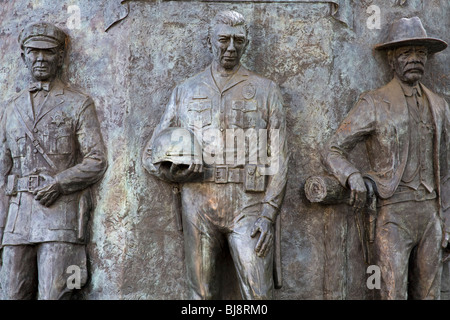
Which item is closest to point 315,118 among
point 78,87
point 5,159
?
point 78,87

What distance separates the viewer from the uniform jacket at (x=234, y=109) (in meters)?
10.4

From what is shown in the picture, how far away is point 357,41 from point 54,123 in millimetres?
3553

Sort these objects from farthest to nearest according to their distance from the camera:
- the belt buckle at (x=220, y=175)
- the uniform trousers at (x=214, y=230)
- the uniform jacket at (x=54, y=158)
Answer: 1. the uniform jacket at (x=54, y=158)
2. the belt buckle at (x=220, y=175)
3. the uniform trousers at (x=214, y=230)

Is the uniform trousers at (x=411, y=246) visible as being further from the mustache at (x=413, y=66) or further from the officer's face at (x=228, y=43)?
the officer's face at (x=228, y=43)

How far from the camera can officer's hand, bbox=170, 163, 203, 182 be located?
399 inches

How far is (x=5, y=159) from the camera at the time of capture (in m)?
11.0

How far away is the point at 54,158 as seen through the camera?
10.7 metres

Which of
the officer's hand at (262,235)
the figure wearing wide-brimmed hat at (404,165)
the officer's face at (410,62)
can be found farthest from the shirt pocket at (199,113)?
the officer's face at (410,62)

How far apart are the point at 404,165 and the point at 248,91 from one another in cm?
190

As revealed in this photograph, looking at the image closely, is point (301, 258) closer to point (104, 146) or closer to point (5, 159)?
point (104, 146)

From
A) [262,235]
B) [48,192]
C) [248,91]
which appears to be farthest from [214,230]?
[48,192]

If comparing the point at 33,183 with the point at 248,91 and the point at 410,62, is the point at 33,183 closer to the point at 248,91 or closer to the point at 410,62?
the point at 248,91
